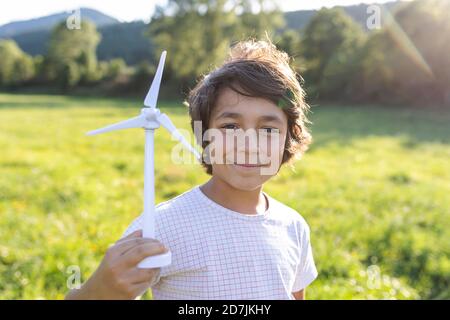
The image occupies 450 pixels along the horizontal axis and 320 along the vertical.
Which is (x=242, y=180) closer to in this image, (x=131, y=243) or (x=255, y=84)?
(x=255, y=84)

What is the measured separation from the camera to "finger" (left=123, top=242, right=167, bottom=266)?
5.22ft

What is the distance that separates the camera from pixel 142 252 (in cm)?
160

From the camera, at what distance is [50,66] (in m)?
63.4

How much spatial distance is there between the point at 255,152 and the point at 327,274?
318 centimetres

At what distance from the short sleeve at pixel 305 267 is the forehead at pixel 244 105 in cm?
69

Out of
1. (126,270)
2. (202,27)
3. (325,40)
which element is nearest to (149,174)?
(126,270)

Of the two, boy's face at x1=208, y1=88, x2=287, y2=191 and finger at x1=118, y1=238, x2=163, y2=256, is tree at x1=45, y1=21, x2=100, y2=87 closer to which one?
boy's face at x1=208, y1=88, x2=287, y2=191

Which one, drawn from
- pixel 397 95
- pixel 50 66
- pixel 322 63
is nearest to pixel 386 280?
pixel 397 95

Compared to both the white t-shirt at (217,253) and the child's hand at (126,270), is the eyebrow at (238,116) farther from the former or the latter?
the child's hand at (126,270)

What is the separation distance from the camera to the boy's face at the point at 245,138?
2270 mm

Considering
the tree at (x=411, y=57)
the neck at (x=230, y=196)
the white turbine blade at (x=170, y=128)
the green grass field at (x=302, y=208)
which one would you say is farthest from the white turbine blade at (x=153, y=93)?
the tree at (x=411, y=57)

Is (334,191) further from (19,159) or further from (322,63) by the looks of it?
(322,63)

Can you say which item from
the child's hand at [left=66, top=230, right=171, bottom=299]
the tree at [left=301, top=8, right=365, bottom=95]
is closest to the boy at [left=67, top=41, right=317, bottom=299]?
the child's hand at [left=66, top=230, right=171, bottom=299]

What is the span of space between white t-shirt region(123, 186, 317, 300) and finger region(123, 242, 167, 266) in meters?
0.42
